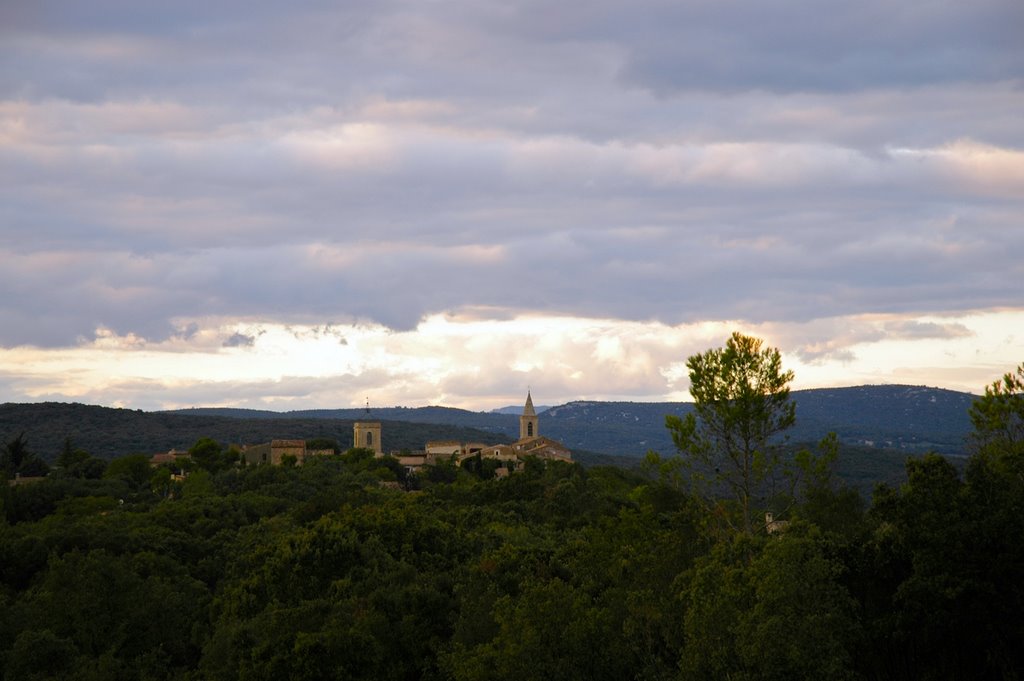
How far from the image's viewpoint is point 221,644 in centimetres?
4831

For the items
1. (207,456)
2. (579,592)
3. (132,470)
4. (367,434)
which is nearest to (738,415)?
(579,592)

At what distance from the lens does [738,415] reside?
42.9 meters

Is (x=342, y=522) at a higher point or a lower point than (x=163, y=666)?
higher

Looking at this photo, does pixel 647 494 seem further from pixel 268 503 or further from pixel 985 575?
pixel 985 575

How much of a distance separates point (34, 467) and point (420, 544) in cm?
8308

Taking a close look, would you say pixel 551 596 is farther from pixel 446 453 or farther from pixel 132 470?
pixel 446 453

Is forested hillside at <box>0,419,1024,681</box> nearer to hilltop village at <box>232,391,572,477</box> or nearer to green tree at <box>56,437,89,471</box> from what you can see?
green tree at <box>56,437,89,471</box>

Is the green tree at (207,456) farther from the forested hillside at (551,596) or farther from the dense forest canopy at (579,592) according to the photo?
the forested hillside at (551,596)

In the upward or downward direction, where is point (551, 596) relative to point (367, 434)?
downward

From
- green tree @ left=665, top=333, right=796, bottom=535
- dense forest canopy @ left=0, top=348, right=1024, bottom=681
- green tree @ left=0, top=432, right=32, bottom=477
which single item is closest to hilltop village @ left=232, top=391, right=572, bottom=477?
green tree @ left=0, top=432, right=32, bottom=477

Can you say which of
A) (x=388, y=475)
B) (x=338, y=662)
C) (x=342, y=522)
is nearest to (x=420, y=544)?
(x=342, y=522)

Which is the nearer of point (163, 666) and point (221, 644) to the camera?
point (221, 644)

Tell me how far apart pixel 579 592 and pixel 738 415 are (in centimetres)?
744

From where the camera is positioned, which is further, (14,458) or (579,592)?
(14,458)
